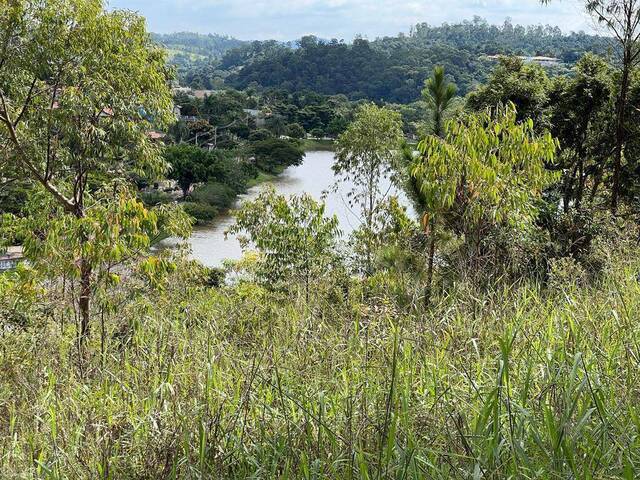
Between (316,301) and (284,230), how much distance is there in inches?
231

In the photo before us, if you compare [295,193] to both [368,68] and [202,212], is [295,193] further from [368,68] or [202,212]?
[368,68]

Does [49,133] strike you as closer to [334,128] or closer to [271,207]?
[271,207]

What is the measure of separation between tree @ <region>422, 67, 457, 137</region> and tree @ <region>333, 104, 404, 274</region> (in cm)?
362

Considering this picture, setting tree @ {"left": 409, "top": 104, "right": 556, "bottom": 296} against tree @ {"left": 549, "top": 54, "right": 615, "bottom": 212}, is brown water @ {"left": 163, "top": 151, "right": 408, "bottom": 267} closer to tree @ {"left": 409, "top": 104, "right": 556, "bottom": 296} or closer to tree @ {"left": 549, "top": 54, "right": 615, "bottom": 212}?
tree @ {"left": 549, "top": 54, "right": 615, "bottom": 212}

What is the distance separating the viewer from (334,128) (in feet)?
107

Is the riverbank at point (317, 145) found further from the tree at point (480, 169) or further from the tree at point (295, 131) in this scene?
the tree at point (480, 169)

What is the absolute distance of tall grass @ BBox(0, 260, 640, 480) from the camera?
1098 millimetres

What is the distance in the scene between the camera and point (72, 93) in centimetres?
411

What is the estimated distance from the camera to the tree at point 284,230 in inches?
326

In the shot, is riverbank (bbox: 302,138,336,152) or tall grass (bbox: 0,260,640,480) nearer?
tall grass (bbox: 0,260,640,480)

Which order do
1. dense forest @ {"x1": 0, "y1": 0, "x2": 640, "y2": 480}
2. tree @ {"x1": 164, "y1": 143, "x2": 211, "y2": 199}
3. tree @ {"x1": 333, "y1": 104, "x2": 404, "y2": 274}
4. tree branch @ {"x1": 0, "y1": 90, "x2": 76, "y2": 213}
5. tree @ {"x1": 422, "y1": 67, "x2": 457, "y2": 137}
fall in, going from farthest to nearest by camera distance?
1. tree @ {"x1": 164, "y1": 143, "x2": 211, "y2": 199}
2. tree @ {"x1": 333, "y1": 104, "x2": 404, "y2": 274}
3. tree @ {"x1": 422, "y1": 67, "x2": 457, "y2": 137}
4. tree branch @ {"x1": 0, "y1": 90, "x2": 76, "y2": 213}
5. dense forest @ {"x1": 0, "y1": 0, "x2": 640, "y2": 480}

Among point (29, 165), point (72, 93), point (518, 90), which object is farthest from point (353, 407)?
point (518, 90)

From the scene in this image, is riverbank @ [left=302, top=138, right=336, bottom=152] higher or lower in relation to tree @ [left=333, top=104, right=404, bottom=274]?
lower

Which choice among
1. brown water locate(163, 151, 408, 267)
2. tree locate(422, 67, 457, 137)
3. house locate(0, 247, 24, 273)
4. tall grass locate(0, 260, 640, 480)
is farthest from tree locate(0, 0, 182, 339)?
brown water locate(163, 151, 408, 267)
